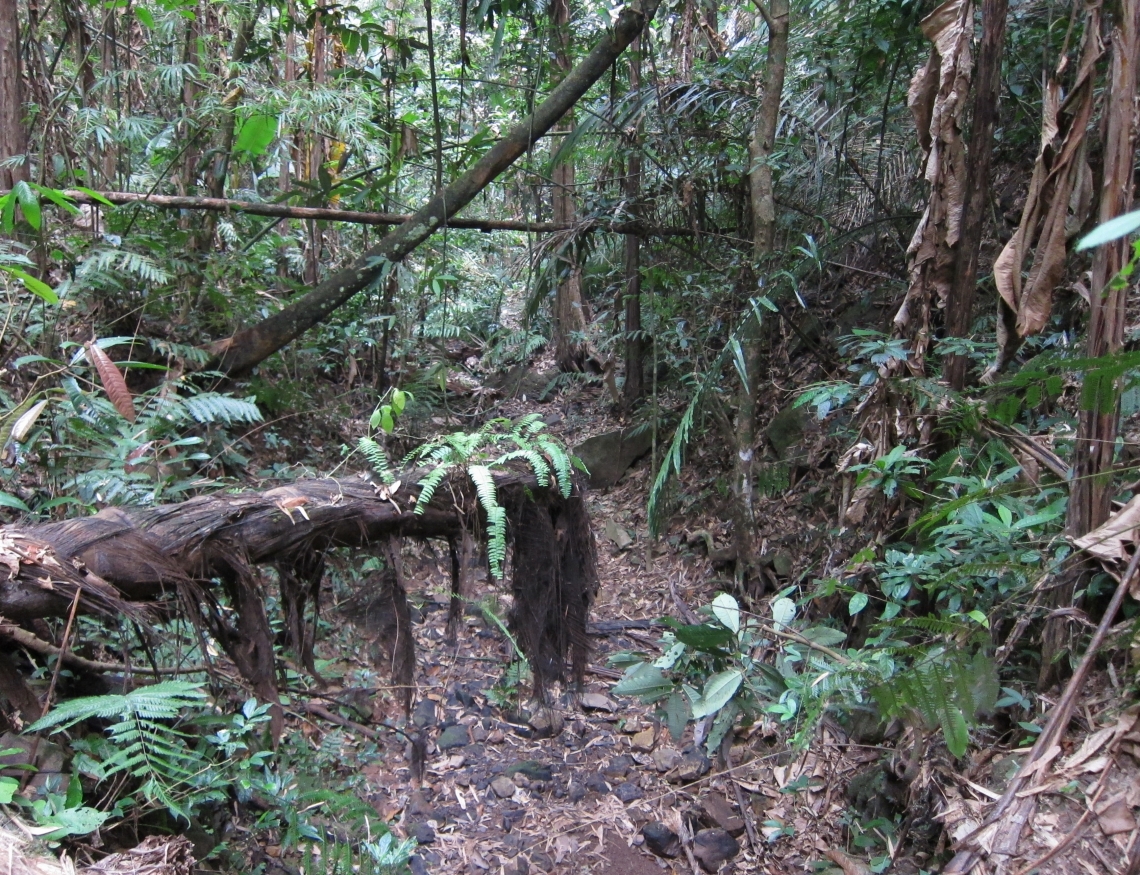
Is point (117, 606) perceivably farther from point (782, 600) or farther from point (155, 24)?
point (155, 24)

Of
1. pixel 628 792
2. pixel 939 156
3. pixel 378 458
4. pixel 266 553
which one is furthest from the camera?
pixel 628 792

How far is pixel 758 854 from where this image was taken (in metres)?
2.85

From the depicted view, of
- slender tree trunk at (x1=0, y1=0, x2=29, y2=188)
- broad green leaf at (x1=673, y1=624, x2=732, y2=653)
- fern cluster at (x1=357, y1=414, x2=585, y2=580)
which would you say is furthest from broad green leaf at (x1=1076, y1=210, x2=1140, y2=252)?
slender tree trunk at (x1=0, y1=0, x2=29, y2=188)

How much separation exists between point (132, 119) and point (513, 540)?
12.3ft

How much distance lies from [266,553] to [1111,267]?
2.50 meters

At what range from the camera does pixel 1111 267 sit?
6.07 ft

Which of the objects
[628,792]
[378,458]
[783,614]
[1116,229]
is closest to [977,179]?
[783,614]

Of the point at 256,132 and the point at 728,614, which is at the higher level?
the point at 256,132

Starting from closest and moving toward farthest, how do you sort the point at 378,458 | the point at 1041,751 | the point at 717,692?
the point at 1041,751 → the point at 378,458 → the point at 717,692

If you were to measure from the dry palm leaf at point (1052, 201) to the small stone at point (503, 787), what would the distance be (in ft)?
9.54

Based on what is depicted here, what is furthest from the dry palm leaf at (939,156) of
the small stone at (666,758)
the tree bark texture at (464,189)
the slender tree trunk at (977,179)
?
the small stone at (666,758)

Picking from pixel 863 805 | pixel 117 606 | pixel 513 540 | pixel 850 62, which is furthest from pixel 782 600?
pixel 850 62

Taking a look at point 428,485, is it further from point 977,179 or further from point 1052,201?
point 977,179

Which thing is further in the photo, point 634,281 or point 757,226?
point 634,281
